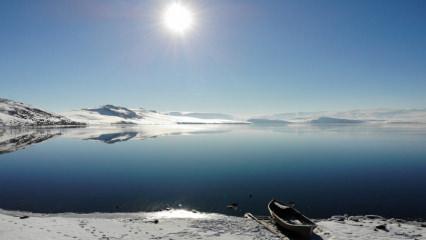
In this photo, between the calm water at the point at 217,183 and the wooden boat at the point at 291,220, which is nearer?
the wooden boat at the point at 291,220

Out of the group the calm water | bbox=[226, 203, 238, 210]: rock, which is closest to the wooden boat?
the calm water

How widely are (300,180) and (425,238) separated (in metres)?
20.9

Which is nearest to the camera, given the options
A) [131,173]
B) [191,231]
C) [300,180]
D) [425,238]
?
[425,238]

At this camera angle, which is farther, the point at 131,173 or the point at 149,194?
the point at 131,173

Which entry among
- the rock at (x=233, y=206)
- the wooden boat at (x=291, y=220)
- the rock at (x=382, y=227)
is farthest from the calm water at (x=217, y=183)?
the rock at (x=382, y=227)

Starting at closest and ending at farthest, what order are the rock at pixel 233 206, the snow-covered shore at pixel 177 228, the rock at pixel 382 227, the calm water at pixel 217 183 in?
1. the snow-covered shore at pixel 177 228
2. the rock at pixel 382 227
3. the rock at pixel 233 206
4. the calm water at pixel 217 183

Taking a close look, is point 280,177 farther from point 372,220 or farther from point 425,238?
point 425,238

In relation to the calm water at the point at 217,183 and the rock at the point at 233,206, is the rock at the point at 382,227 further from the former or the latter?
the rock at the point at 233,206

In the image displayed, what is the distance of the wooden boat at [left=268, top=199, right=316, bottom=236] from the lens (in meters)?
21.0

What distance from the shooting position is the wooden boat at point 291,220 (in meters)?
21.0

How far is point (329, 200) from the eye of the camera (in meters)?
31.9

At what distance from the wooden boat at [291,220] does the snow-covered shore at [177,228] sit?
114 cm

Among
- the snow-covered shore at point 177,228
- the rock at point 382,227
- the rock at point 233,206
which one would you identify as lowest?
the snow-covered shore at point 177,228

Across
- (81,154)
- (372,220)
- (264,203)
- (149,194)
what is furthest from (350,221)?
(81,154)
